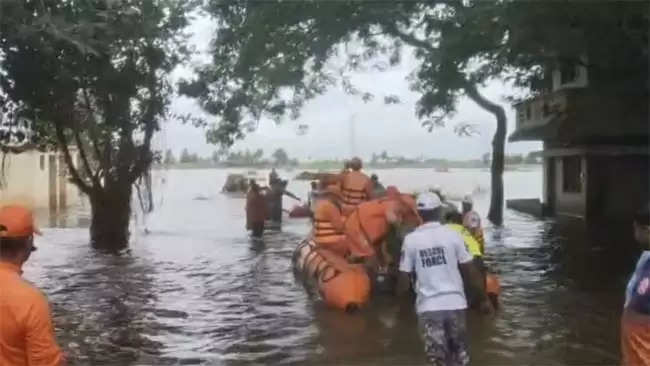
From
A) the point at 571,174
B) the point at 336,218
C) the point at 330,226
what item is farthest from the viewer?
the point at 571,174

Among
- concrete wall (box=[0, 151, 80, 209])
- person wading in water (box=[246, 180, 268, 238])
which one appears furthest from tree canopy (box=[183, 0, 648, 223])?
concrete wall (box=[0, 151, 80, 209])

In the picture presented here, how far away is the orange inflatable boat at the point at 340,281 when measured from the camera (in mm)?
10562

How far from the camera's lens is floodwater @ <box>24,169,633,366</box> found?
852cm

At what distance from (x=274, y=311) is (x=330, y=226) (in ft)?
4.24

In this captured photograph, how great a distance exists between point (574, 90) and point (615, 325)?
51.8 feet

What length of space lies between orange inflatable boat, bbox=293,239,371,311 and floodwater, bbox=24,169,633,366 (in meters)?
0.17

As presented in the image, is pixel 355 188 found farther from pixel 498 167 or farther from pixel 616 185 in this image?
pixel 616 185

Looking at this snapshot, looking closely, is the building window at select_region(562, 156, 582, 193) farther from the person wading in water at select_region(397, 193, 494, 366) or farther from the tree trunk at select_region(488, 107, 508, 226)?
the person wading in water at select_region(397, 193, 494, 366)

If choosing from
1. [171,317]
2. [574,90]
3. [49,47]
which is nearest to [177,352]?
[171,317]

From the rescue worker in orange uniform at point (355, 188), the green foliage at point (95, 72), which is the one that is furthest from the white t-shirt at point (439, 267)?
the rescue worker in orange uniform at point (355, 188)

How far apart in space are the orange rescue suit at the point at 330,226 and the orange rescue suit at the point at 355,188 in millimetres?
318

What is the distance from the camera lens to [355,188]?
37.8 ft

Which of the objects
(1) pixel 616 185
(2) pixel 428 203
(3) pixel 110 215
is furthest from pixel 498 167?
(2) pixel 428 203

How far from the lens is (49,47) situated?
8.48 metres
